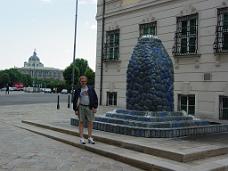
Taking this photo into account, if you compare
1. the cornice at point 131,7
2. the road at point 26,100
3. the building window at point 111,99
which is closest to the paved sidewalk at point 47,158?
the cornice at point 131,7

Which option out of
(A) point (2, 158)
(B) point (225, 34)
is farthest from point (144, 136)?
(B) point (225, 34)

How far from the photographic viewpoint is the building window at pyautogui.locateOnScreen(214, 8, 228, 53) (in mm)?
16188

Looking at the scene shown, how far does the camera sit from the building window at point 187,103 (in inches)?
699

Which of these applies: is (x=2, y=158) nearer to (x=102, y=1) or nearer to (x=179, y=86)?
(x=179, y=86)

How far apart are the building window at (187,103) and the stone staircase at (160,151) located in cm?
868

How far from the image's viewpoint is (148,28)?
20484mm

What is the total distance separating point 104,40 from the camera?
78.1 feet

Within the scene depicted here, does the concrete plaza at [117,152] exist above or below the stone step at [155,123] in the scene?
below

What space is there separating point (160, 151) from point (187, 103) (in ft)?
35.4

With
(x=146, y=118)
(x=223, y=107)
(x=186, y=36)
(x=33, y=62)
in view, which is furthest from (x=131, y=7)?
(x=33, y=62)

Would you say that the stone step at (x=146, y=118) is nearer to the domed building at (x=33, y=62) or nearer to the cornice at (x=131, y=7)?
the cornice at (x=131, y=7)

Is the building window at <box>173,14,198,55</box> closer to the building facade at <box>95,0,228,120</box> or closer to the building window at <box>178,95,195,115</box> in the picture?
the building facade at <box>95,0,228,120</box>

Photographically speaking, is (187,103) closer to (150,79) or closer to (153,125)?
(150,79)

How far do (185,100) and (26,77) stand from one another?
119m
